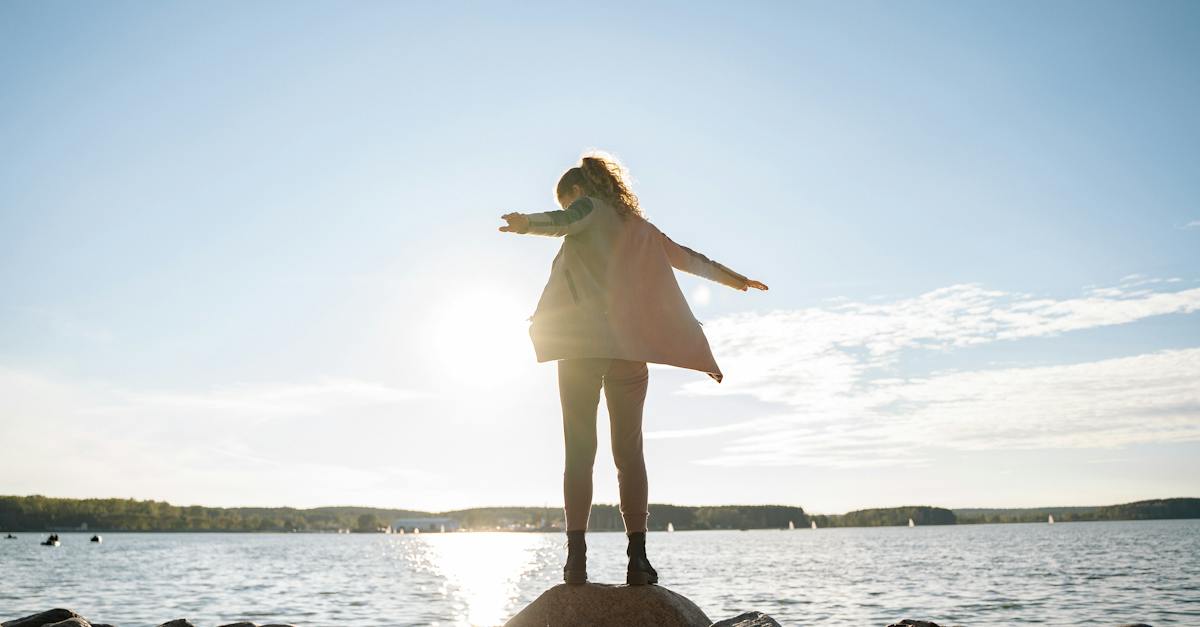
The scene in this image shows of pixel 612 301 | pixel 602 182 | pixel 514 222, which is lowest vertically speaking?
pixel 612 301

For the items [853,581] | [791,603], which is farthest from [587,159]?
[853,581]

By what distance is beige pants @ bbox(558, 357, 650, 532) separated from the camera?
6039mm

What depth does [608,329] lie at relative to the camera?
19.6ft

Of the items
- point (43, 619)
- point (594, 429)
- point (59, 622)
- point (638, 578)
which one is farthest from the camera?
point (43, 619)

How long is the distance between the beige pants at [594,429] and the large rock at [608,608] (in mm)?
446

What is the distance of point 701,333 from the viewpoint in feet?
21.0

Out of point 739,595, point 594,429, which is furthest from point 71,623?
point 739,595

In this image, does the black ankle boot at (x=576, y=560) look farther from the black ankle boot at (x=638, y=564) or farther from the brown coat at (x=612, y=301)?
the brown coat at (x=612, y=301)

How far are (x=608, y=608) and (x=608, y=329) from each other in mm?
1894

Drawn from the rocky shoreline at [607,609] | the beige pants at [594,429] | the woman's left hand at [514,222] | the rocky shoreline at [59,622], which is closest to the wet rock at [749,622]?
the rocky shoreline at [607,609]

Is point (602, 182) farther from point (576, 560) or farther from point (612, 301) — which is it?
point (576, 560)

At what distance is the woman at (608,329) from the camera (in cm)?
599

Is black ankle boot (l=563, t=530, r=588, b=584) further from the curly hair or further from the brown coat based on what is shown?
the curly hair

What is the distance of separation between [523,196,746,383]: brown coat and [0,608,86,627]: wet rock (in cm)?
674
